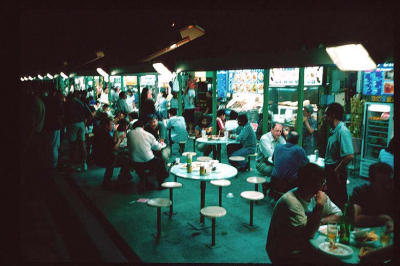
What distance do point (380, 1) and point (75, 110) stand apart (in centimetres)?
852

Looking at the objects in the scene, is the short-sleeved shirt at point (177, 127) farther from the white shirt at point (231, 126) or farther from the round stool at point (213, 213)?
the round stool at point (213, 213)

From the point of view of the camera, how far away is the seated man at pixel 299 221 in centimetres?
335

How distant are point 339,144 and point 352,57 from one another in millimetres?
2245

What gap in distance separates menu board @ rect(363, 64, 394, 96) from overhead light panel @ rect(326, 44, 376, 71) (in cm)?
523

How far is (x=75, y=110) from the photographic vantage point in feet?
31.2

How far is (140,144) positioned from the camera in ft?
24.7

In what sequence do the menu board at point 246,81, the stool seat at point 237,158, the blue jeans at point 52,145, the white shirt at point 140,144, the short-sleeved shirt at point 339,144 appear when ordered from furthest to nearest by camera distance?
the menu board at point 246,81 < the blue jeans at point 52,145 < the stool seat at point 237,158 < the white shirt at point 140,144 < the short-sleeved shirt at point 339,144

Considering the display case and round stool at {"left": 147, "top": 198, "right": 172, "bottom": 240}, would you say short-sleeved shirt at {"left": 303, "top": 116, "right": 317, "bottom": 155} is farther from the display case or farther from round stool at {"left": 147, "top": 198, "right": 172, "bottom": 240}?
round stool at {"left": 147, "top": 198, "right": 172, "bottom": 240}

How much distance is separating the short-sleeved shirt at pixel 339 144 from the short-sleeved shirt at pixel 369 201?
6.56 ft

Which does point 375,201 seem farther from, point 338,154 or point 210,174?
point 210,174

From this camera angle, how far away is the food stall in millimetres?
8527

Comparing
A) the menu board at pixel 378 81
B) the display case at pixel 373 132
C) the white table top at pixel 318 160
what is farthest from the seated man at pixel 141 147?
the menu board at pixel 378 81

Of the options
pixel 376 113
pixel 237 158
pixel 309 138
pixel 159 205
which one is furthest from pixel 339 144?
pixel 376 113

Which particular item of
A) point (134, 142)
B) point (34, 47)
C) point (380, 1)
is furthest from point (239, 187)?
point (34, 47)
